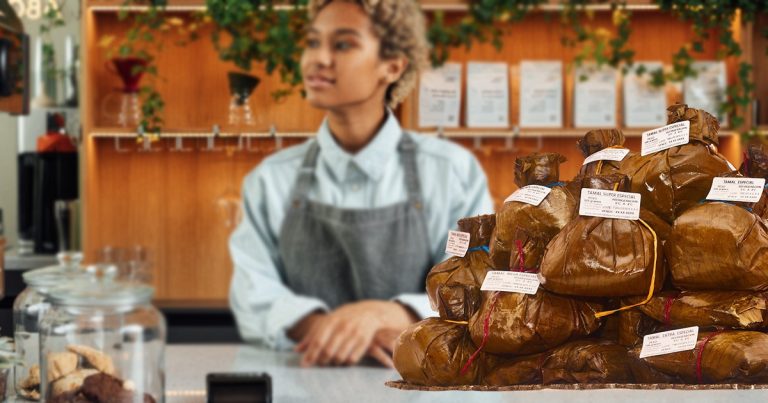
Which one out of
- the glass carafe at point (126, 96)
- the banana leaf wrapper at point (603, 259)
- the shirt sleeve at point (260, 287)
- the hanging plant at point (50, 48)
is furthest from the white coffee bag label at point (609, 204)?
the hanging plant at point (50, 48)

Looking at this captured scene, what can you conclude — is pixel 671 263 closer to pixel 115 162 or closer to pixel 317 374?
pixel 317 374

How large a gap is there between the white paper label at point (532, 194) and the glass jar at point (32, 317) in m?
0.60

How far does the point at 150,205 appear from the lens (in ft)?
12.4

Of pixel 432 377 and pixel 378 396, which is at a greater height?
pixel 432 377

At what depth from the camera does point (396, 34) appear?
2781 millimetres

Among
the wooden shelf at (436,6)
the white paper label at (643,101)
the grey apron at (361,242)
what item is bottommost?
the grey apron at (361,242)

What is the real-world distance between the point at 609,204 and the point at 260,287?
1.54 metres

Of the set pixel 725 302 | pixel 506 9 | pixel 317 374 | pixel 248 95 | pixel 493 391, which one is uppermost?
pixel 506 9

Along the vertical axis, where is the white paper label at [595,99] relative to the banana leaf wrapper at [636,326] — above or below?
above

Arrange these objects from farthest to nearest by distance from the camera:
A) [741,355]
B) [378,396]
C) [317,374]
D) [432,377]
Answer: [317,374] < [378,396] < [432,377] < [741,355]

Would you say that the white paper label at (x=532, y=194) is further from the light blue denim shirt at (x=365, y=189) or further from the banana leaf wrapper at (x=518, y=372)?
A: the light blue denim shirt at (x=365, y=189)

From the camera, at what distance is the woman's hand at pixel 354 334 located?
1.93 metres

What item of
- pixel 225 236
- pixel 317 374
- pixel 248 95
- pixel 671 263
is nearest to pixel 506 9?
pixel 248 95

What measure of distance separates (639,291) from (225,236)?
2.88 m
